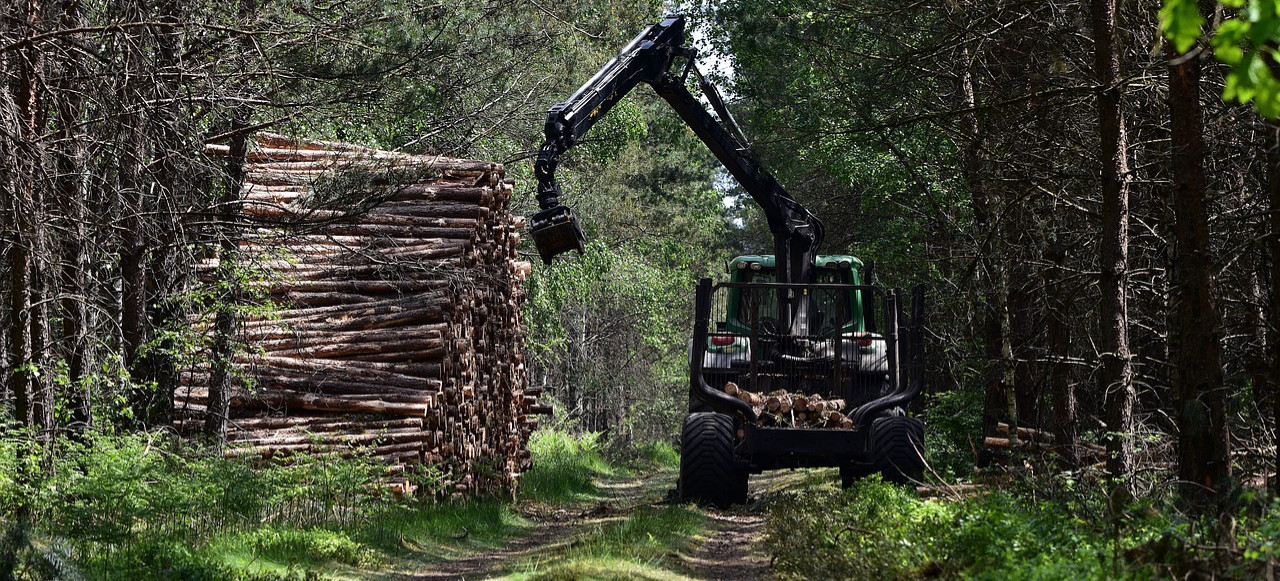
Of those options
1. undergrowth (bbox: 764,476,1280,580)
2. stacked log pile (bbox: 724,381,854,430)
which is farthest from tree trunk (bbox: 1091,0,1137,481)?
stacked log pile (bbox: 724,381,854,430)

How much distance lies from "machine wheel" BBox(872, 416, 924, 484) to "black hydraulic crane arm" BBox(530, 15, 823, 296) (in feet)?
6.99

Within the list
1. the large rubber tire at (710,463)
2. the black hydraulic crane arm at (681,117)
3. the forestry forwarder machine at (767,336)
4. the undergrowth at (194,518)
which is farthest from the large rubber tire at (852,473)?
the undergrowth at (194,518)

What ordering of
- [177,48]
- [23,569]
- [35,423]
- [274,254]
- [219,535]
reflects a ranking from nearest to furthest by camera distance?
1. [23,569]
2. [219,535]
3. [35,423]
4. [177,48]
5. [274,254]

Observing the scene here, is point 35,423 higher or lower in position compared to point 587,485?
higher

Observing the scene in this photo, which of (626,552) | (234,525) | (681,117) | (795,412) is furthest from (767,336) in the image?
(234,525)

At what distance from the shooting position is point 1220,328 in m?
7.82

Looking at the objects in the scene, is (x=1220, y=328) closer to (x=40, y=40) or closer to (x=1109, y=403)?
(x=1109, y=403)

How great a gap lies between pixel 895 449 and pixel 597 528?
348 cm

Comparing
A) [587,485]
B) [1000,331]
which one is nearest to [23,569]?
[1000,331]

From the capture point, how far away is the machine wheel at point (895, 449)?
13.2 metres

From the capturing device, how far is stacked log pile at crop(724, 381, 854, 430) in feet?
45.4

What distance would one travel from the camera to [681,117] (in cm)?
1561

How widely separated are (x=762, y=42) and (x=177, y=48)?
15891mm

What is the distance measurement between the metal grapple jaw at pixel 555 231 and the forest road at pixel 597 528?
2871mm
